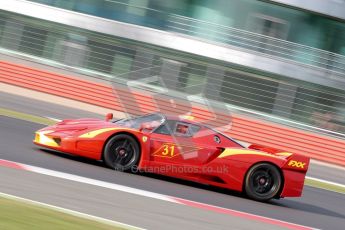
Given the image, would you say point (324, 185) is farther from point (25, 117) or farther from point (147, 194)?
point (147, 194)

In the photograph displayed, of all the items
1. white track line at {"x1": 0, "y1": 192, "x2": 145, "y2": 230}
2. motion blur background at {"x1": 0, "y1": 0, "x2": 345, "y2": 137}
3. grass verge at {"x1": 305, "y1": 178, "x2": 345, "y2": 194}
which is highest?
motion blur background at {"x1": 0, "y1": 0, "x2": 345, "y2": 137}

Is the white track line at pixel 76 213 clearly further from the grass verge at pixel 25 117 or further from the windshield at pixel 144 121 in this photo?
the grass verge at pixel 25 117

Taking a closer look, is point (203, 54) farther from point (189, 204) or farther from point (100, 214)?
point (100, 214)

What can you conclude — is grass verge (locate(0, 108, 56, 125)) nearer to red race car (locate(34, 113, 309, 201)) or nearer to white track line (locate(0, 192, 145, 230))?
red race car (locate(34, 113, 309, 201))

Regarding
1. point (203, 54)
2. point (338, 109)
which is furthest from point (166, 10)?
point (338, 109)

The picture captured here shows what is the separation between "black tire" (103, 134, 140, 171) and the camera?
1116cm

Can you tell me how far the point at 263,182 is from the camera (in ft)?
38.9

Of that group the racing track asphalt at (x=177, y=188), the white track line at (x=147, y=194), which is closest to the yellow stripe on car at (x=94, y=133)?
the racing track asphalt at (x=177, y=188)

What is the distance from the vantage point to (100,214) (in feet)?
26.1

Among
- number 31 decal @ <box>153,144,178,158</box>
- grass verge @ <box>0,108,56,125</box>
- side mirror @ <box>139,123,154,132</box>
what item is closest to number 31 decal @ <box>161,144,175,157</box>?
number 31 decal @ <box>153,144,178,158</box>

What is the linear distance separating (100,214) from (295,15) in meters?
19.2

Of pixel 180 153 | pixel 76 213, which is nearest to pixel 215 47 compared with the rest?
pixel 180 153

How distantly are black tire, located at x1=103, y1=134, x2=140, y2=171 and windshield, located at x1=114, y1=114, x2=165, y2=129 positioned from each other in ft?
1.16

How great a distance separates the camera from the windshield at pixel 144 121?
37.7 ft
